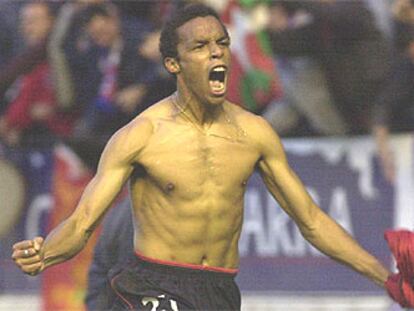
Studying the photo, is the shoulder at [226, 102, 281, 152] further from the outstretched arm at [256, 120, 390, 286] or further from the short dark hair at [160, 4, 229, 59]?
the short dark hair at [160, 4, 229, 59]

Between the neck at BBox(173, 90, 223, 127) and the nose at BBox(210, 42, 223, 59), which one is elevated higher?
the nose at BBox(210, 42, 223, 59)

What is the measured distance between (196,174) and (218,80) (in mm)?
391

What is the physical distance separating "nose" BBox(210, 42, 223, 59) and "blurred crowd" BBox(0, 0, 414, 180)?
9.72 ft

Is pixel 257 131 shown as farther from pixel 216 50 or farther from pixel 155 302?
pixel 155 302

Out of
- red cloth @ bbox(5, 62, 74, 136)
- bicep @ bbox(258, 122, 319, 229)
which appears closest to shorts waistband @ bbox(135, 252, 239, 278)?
bicep @ bbox(258, 122, 319, 229)

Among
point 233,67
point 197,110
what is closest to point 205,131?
point 197,110

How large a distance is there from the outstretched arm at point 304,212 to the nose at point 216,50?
0.39 metres

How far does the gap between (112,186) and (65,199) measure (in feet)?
10.9

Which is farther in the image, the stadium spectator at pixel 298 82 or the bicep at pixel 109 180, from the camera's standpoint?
the stadium spectator at pixel 298 82

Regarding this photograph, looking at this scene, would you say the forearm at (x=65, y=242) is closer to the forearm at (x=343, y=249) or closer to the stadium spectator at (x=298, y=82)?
the forearm at (x=343, y=249)

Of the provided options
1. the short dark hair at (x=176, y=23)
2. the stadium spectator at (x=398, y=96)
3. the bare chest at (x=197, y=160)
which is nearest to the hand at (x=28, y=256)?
the bare chest at (x=197, y=160)

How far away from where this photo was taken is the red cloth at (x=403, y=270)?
576 cm

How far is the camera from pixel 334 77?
9141 millimetres

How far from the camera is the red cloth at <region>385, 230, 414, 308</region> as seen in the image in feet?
18.9
